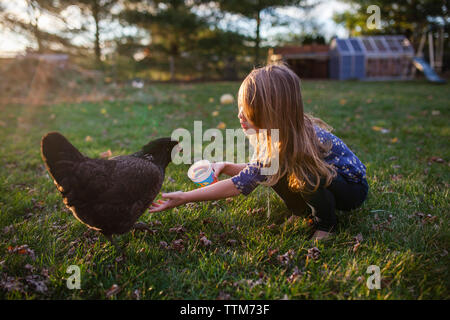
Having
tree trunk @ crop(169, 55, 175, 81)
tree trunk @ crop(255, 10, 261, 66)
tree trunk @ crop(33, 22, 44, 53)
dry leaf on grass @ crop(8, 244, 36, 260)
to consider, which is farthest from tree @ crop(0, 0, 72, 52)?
dry leaf on grass @ crop(8, 244, 36, 260)

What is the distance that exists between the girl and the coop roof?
19503mm

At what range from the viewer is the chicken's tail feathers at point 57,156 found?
5.81 feet

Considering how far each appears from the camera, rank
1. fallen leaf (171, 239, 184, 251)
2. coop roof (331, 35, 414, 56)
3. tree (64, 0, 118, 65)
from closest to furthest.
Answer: fallen leaf (171, 239, 184, 251)
tree (64, 0, 118, 65)
coop roof (331, 35, 414, 56)

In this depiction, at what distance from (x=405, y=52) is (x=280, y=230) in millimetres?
20685

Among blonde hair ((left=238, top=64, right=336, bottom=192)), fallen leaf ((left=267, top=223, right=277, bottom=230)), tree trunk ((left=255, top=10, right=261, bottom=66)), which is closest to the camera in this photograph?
blonde hair ((left=238, top=64, right=336, bottom=192))

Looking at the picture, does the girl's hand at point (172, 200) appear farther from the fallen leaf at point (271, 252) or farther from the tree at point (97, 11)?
the tree at point (97, 11)

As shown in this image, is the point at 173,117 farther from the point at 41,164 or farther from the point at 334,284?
the point at 334,284

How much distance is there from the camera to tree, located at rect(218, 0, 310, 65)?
63.2 ft

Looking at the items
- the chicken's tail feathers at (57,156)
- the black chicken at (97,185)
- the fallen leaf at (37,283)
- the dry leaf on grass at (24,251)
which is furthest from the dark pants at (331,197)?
the dry leaf on grass at (24,251)

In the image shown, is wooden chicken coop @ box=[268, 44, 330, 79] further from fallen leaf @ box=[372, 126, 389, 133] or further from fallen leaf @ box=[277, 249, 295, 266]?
fallen leaf @ box=[277, 249, 295, 266]

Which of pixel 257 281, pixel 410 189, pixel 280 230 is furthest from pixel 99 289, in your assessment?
pixel 410 189

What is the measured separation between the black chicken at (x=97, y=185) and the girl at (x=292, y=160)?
0.21 metres

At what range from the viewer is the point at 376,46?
1886 centimetres

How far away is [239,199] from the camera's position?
2922 mm
